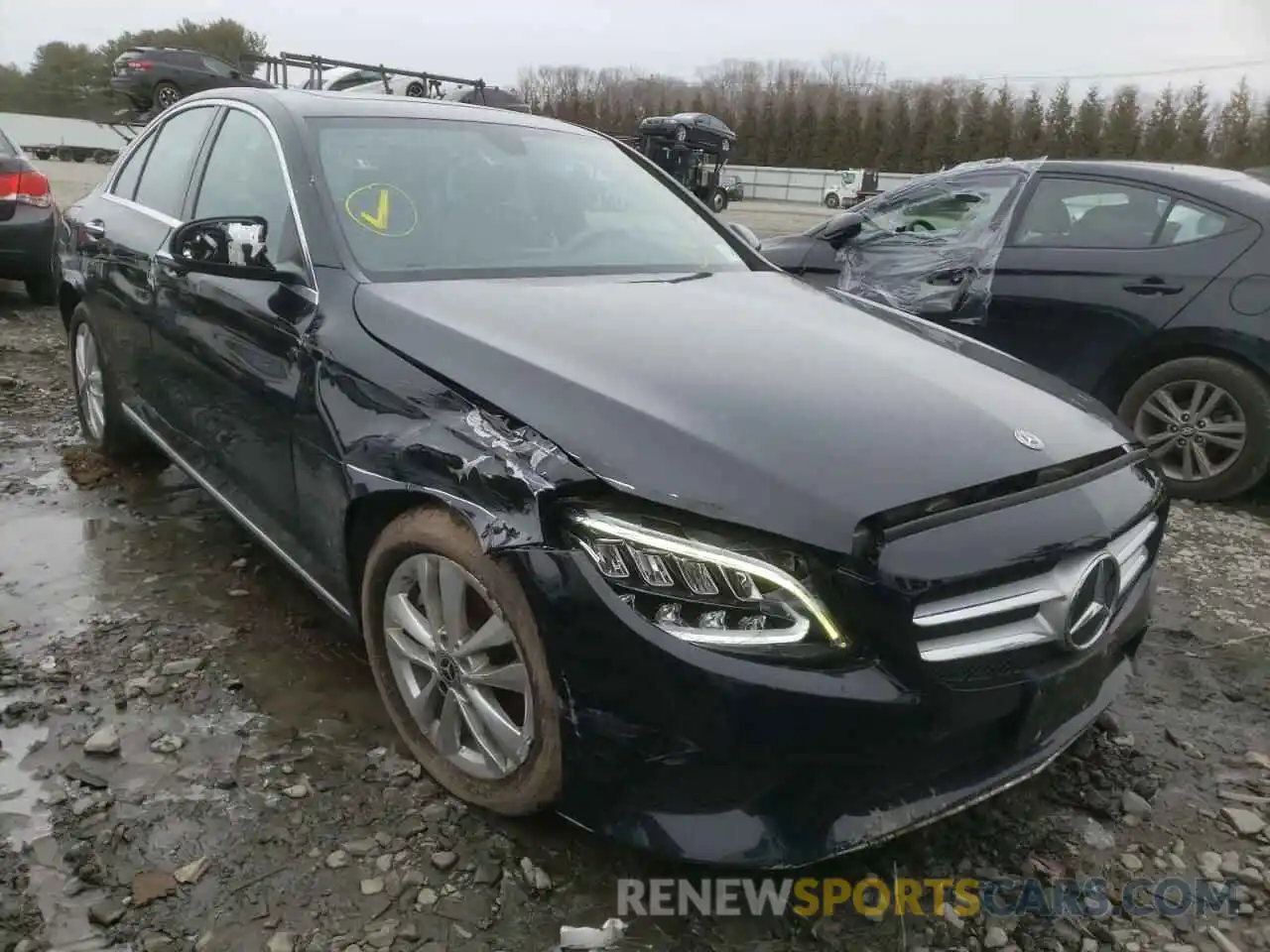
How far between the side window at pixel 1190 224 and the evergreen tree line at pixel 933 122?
4944 centimetres

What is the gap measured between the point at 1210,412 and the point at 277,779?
420 cm

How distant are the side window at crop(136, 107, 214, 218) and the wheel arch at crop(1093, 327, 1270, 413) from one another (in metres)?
3.94

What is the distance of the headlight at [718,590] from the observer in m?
1.63

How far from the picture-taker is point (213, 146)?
323cm

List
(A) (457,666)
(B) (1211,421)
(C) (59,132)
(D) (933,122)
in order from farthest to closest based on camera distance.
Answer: (D) (933,122) < (C) (59,132) < (B) (1211,421) < (A) (457,666)

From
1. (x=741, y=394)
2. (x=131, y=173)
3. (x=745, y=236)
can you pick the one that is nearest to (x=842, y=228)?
(x=745, y=236)

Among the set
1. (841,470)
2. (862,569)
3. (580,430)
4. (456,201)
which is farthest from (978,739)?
(456,201)

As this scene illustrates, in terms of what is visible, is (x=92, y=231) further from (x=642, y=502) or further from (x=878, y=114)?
(x=878, y=114)

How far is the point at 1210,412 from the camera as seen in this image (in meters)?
4.40

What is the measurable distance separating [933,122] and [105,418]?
63.1m

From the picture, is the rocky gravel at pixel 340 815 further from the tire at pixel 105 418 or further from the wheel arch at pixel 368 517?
the tire at pixel 105 418

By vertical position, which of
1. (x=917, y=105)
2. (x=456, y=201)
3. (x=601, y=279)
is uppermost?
(x=917, y=105)

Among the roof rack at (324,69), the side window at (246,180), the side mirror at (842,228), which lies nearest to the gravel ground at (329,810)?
the side window at (246,180)

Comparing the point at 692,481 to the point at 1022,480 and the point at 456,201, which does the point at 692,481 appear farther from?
the point at 456,201
